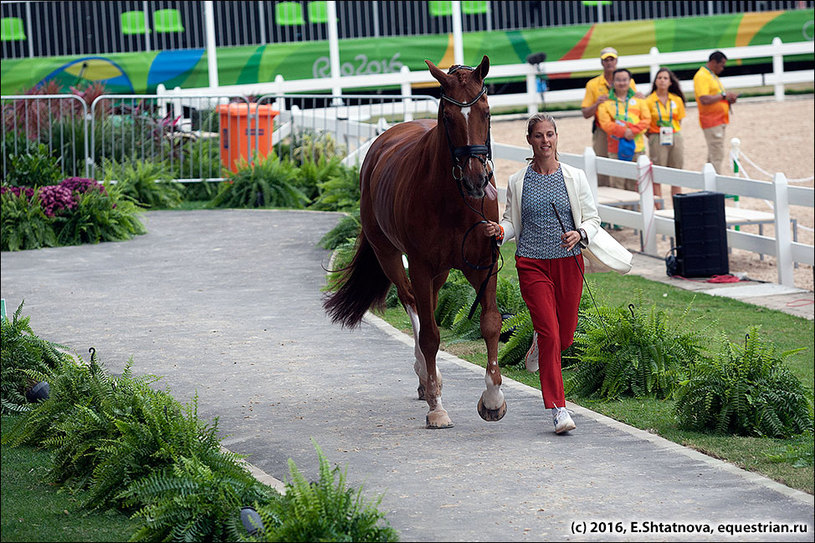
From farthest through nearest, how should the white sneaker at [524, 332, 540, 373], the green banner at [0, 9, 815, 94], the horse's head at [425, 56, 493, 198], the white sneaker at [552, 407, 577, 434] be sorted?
1. the green banner at [0, 9, 815, 94]
2. the white sneaker at [524, 332, 540, 373]
3. the white sneaker at [552, 407, 577, 434]
4. the horse's head at [425, 56, 493, 198]

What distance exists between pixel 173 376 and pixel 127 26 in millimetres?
21009

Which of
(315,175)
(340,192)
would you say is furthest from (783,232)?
(315,175)

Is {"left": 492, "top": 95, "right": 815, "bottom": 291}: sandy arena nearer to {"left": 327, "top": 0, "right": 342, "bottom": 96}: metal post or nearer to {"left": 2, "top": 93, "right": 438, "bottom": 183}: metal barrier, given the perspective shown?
{"left": 2, "top": 93, "right": 438, "bottom": 183}: metal barrier

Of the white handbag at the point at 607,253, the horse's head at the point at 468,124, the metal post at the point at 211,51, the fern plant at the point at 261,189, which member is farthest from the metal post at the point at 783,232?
the metal post at the point at 211,51

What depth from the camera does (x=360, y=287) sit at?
9.21 m

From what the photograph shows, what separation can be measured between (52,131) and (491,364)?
1345cm

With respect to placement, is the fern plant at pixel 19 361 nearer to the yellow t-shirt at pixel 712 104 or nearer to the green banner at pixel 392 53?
the yellow t-shirt at pixel 712 104

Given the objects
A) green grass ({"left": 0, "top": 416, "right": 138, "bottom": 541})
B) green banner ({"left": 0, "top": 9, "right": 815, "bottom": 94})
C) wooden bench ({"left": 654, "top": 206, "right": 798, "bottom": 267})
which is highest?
green banner ({"left": 0, "top": 9, "right": 815, "bottom": 94})

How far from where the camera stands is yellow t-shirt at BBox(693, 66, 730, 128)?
17.9m

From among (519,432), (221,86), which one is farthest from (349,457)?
(221,86)

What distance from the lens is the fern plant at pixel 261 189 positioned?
1842cm

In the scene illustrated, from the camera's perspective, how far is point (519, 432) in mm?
7246

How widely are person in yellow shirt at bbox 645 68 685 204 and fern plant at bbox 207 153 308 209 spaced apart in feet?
17.9

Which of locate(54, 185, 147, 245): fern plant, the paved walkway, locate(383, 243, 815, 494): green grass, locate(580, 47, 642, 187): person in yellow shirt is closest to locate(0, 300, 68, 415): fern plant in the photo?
the paved walkway
